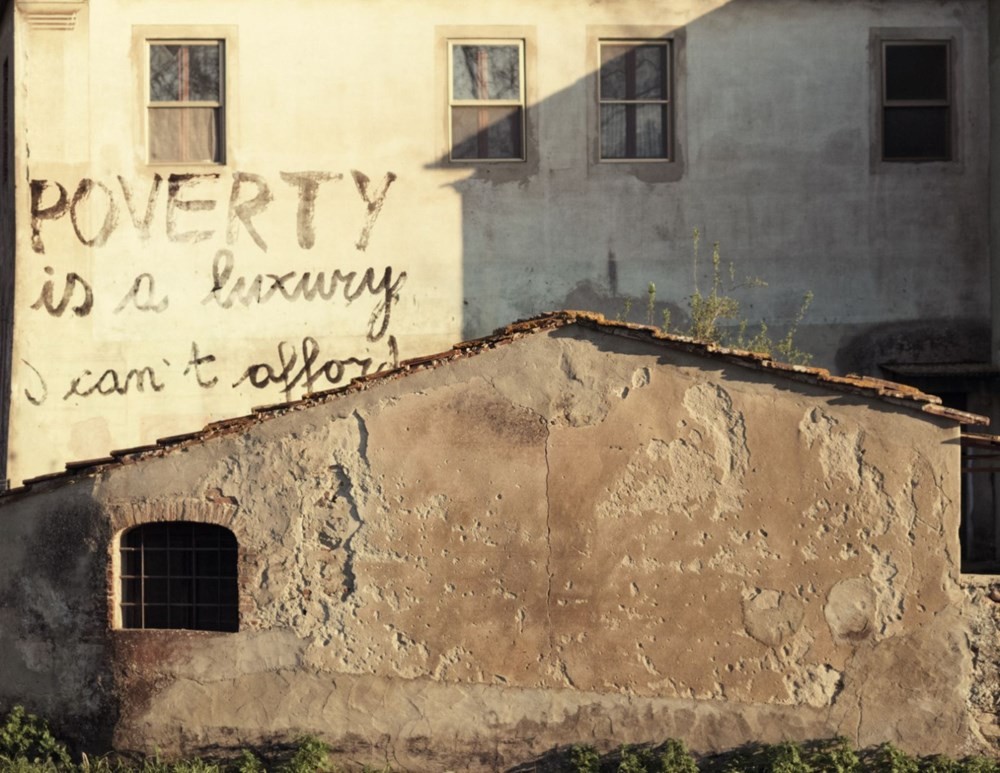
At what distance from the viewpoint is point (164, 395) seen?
1758 cm

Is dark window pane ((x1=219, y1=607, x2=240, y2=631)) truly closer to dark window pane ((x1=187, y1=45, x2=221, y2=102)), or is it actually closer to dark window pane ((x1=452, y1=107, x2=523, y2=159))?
dark window pane ((x1=452, y1=107, x2=523, y2=159))

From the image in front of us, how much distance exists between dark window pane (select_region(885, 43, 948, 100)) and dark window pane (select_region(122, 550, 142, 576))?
9.74 meters

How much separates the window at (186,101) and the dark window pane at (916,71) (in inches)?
289

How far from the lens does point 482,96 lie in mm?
17953

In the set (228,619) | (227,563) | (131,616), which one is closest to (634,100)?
(227,563)

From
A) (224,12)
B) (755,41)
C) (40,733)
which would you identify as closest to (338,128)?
(224,12)

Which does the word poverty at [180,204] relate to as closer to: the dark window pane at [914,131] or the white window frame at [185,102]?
the white window frame at [185,102]

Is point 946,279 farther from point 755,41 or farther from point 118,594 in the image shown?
point 118,594

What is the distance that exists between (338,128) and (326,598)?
653cm

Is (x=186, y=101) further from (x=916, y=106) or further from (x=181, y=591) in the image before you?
(x=916, y=106)

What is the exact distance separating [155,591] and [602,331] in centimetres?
429

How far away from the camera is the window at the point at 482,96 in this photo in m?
17.9

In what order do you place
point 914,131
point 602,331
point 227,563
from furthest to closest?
point 914,131, point 227,563, point 602,331

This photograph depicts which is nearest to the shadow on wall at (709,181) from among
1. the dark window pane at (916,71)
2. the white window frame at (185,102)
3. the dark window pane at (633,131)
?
the dark window pane at (633,131)
